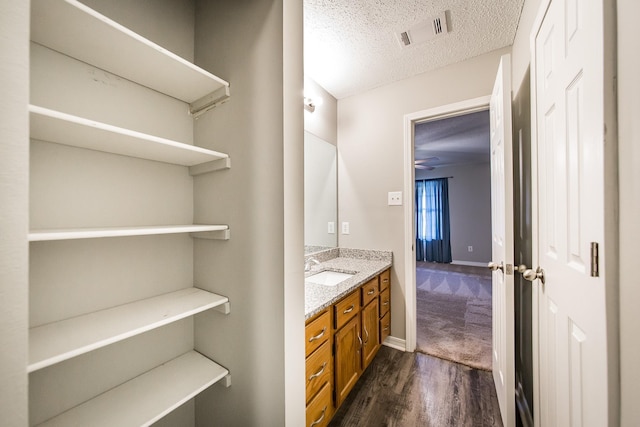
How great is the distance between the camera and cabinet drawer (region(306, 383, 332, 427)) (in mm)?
1235

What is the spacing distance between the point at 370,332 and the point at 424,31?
7.30ft

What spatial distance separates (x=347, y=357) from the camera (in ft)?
5.25

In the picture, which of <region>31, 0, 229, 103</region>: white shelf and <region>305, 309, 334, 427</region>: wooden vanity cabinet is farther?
<region>305, 309, 334, 427</region>: wooden vanity cabinet

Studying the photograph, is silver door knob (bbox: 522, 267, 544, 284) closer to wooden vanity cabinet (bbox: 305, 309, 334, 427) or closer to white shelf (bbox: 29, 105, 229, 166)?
wooden vanity cabinet (bbox: 305, 309, 334, 427)

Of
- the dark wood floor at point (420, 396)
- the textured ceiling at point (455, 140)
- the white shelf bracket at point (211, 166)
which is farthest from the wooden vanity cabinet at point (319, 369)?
the textured ceiling at point (455, 140)

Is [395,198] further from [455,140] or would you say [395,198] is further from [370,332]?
[455,140]

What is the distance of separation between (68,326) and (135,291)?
0.75 feet

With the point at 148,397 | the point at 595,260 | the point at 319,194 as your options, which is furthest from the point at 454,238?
the point at 148,397

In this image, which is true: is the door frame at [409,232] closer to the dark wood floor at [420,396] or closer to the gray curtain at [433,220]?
the dark wood floor at [420,396]

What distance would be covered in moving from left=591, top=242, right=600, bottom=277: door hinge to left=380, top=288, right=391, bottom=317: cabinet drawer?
1.61 meters

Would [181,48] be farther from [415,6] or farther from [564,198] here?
[564,198]

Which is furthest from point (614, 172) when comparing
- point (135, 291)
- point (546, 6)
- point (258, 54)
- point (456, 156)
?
point (456, 156)

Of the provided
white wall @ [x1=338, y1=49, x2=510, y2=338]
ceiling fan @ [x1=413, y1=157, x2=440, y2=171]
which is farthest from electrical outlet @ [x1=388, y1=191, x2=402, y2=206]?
ceiling fan @ [x1=413, y1=157, x2=440, y2=171]

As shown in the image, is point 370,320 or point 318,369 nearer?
point 318,369
